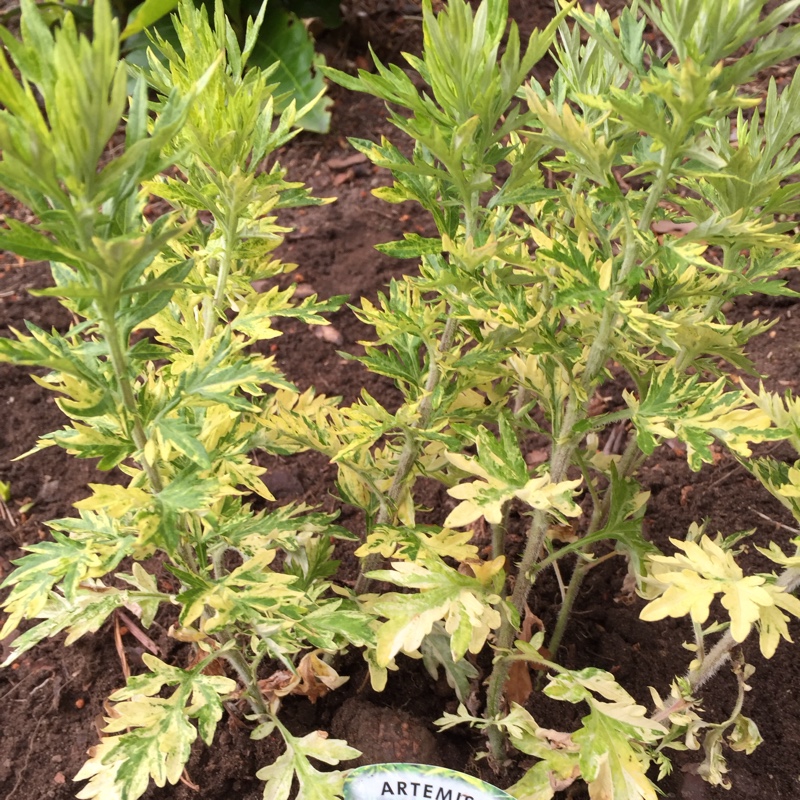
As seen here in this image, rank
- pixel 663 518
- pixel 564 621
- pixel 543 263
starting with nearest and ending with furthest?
pixel 543 263
pixel 564 621
pixel 663 518

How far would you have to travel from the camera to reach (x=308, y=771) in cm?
128

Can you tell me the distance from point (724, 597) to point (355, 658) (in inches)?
35.4

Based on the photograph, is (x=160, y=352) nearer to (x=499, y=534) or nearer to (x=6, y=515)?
(x=499, y=534)

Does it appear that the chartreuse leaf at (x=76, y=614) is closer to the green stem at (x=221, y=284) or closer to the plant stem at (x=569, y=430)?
the green stem at (x=221, y=284)

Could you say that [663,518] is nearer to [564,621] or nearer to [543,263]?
[564,621]

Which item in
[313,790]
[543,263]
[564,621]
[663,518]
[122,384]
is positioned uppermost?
[122,384]

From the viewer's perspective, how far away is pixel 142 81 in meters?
0.89

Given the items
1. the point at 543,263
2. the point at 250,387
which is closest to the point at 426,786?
the point at 250,387

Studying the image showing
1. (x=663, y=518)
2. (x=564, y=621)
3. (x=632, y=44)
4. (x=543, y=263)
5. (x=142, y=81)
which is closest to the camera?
(x=142, y=81)

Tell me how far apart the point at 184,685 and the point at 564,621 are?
801 millimetres

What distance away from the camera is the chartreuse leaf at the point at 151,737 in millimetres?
1136

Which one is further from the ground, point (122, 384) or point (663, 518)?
point (122, 384)

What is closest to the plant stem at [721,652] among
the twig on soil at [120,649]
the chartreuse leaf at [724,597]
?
the chartreuse leaf at [724,597]

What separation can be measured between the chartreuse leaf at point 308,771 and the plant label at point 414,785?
5 cm
